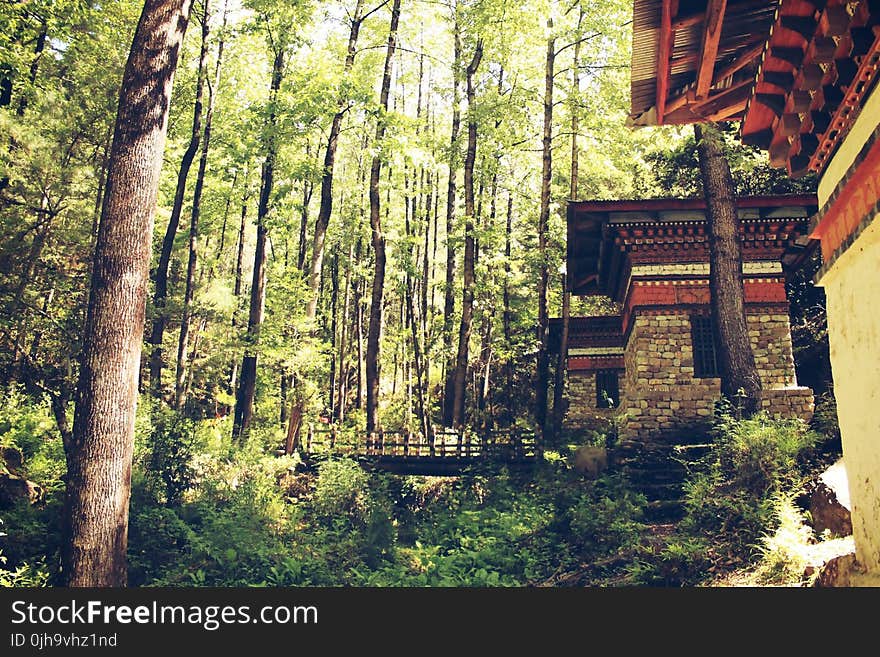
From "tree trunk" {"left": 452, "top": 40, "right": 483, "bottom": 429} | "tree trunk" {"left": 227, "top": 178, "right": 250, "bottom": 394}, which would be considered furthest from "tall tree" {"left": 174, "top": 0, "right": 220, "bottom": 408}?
"tree trunk" {"left": 452, "top": 40, "right": 483, "bottom": 429}

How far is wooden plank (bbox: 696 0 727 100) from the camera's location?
214 inches

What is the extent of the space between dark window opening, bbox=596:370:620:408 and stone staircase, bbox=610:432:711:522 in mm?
7591

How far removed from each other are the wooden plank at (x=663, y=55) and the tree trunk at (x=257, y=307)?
47.2ft

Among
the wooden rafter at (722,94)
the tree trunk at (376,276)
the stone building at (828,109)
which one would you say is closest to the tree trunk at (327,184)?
the tree trunk at (376,276)

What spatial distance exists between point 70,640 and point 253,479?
385 inches

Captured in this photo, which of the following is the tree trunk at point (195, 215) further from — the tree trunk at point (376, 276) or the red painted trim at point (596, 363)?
the red painted trim at point (596, 363)

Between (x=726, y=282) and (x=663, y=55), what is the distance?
9418mm

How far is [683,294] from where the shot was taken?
680 inches

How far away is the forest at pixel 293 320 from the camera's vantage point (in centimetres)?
811

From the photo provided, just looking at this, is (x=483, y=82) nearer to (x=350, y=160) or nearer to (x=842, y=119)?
(x=350, y=160)

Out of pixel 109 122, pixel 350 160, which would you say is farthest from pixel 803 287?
pixel 350 160

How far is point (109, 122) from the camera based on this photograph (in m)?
17.7

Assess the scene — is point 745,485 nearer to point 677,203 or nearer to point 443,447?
point 677,203

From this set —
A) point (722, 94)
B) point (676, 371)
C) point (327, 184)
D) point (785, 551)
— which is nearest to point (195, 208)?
point (327, 184)
